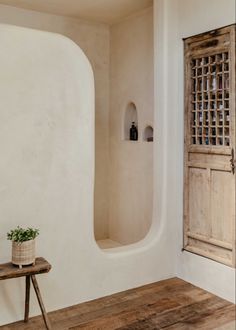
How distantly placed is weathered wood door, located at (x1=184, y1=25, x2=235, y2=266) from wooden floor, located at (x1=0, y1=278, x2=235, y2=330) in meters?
0.39

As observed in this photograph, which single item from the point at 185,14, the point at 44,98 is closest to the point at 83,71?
the point at 44,98

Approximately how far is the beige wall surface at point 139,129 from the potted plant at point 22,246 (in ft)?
6.30

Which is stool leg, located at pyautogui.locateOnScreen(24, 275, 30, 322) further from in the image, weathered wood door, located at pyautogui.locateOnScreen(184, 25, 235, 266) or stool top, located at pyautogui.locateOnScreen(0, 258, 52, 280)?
weathered wood door, located at pyautogui.locateOnScreen(184, 25, 235, 266)

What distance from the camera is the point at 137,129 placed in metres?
4.59

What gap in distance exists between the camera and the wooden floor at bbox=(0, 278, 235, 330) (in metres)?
2.78

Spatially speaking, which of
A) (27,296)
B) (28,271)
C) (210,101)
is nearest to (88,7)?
(210,101)

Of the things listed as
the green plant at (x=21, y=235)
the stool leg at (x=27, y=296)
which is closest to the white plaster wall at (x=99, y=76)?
the stool leg at (x=27, y=296)

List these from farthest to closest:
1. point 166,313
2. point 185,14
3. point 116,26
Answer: point 116,26
point 185,14
point 166,313

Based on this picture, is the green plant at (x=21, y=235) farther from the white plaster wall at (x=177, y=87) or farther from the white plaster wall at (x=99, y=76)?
the white plaster wall at (x=99, y=76)

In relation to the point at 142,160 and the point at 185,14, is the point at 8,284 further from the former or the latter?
the point at 185,14

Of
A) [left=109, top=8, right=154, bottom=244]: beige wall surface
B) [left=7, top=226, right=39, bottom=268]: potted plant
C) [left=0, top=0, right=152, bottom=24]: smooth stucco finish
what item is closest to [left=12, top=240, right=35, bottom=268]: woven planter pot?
[left=7, top=226, right=39, bottom=268]: potted plant

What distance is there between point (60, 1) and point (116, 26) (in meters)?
1.01

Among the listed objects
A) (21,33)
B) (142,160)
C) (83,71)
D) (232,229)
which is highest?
(21,33)

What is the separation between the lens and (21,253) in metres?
2.58
